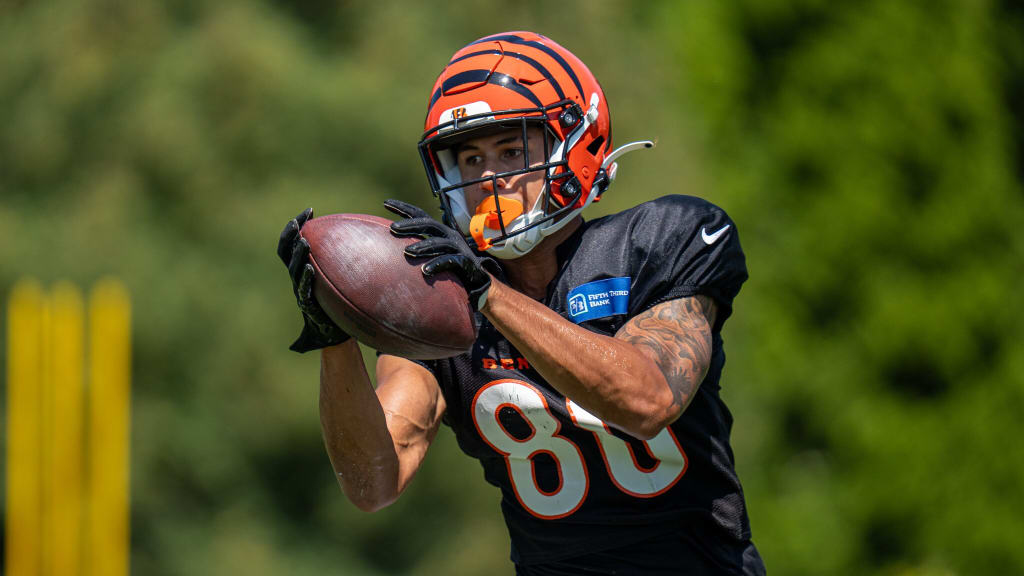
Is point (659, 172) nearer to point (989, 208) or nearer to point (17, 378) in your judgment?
point (989, 208)

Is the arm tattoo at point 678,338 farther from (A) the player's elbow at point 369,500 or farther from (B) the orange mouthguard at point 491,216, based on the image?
(A) the player's elbow at point 369,500

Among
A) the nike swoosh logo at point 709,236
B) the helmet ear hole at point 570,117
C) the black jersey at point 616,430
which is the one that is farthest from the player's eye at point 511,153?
the nike swoosh logo at point 709,236

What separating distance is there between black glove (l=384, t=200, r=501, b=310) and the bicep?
2.03ft

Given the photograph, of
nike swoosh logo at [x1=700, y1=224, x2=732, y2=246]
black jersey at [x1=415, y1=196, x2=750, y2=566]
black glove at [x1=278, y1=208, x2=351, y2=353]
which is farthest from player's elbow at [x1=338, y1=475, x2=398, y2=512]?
nike swoosh logo at [x1=700, y1=224, x2=732, y2=246]

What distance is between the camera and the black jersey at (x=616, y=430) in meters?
2.44

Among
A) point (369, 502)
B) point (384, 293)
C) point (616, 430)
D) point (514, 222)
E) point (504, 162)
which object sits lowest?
point (369, 502)

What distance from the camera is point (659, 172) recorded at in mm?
5621

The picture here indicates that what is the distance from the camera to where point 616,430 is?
2.45 m

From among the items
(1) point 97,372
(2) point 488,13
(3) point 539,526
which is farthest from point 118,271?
(3) point 539,526

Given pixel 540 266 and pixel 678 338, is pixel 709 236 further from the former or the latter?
pixel 540 266

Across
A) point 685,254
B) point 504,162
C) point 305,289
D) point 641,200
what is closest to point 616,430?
point 685,254

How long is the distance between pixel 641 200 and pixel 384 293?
12.4 ft

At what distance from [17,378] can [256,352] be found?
118cm

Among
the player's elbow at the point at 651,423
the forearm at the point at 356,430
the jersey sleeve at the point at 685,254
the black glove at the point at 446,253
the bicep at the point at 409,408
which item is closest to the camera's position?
the black glove at the point at 446,253
